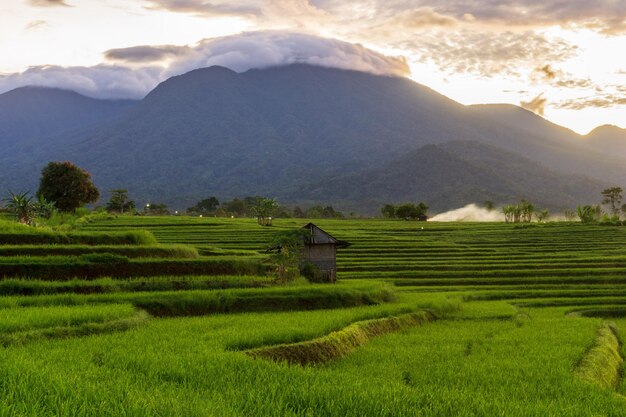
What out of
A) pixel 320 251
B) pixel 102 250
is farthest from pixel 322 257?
pixel 102 250

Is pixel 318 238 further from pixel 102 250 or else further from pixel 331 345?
pixel 331 345

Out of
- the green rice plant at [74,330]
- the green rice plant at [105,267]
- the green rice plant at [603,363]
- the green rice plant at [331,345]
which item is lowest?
the green rice plant at [603,363]

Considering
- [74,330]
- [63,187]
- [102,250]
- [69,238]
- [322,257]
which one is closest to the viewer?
[74,330]

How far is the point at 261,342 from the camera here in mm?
14281

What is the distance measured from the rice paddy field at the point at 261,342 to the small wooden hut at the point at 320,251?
17.6 ft

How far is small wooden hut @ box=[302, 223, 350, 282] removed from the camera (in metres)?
37.7

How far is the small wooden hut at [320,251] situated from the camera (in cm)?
3766

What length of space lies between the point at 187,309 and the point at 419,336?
7.82 meters

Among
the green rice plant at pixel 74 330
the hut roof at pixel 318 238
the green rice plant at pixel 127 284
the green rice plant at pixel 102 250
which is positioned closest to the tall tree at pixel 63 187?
the hut roof at pixel 318 238

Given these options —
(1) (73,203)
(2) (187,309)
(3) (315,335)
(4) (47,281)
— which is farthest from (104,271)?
(1) (73,203)

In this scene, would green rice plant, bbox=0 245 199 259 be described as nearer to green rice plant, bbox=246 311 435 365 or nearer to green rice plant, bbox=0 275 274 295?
green rice plant, bbox=0 275 274 295

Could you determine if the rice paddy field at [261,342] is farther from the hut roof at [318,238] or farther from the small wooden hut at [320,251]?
the hut roof at [318,238]

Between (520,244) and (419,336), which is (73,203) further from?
(419,336)

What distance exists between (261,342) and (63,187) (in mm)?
68634
